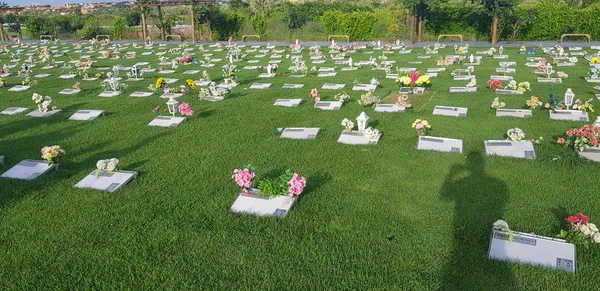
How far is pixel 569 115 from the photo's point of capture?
12797 millimetres

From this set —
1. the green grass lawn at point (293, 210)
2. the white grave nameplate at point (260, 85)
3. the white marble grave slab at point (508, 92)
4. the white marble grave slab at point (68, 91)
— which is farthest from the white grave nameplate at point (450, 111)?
the white marble grave slab at point (68, 91)

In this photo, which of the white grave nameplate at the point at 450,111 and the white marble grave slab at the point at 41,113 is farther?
the white marble grave slab at the point at 41,113

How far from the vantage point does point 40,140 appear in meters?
12.1

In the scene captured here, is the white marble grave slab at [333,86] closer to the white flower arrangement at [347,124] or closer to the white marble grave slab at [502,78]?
the white flower arrangement at [347,124]

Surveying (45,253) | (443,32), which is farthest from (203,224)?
(443,32)

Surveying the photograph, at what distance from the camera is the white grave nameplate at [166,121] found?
43.4ft

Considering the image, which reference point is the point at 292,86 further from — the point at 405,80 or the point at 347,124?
the point at 347,124

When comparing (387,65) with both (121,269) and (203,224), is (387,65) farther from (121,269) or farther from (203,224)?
(121,269)

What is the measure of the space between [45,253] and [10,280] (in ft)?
2.24

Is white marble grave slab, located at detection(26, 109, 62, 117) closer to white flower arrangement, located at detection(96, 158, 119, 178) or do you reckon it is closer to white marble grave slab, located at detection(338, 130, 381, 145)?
white flower arrangement, located at detection(96, 158, 119, 178)

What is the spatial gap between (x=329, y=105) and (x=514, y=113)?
6.07 metres

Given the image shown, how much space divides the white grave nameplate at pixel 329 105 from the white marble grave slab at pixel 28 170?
27.9 feet

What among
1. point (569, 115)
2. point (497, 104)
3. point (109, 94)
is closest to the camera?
point (569, 115)

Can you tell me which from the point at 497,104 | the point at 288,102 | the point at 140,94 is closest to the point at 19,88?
the point at 140,94
